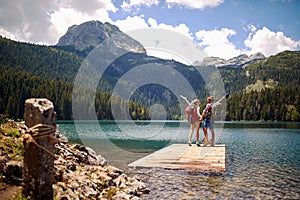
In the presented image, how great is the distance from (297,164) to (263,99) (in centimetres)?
16085

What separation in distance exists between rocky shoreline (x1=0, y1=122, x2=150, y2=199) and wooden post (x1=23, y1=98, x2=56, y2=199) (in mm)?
432

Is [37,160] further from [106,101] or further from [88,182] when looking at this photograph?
[106,101]

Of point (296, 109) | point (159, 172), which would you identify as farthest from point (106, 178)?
point (296, 109)

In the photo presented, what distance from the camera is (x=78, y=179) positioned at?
33.6ft

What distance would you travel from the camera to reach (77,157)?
1383cm

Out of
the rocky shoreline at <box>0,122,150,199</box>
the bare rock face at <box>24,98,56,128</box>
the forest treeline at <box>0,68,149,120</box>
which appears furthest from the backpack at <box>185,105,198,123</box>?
the forest treeline at <box>0,68,149,120</box>

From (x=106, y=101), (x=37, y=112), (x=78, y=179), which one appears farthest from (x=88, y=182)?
(x=106, y=101)

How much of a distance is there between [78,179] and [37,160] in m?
4.58

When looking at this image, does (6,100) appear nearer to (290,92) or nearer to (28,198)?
(28,198)

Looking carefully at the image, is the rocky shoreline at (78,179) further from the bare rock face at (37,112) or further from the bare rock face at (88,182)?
the bare rock face at (37,112)

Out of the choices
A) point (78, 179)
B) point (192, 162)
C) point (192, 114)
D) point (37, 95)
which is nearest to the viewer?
point (78, 179)

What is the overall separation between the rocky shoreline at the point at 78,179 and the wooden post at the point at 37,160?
43 cm

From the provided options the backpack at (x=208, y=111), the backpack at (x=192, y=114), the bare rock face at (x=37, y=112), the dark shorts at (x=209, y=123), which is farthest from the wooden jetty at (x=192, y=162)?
the bare rock face at (x=37, y=112)

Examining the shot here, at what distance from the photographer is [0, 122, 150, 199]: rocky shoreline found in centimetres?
787
